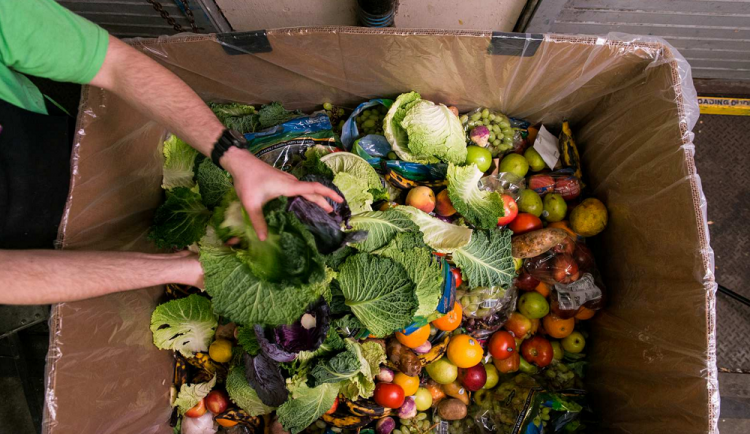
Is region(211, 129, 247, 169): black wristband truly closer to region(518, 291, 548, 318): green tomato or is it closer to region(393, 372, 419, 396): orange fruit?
region(393, 372, 419, 396): orange fruit

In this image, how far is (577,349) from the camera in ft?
7.61

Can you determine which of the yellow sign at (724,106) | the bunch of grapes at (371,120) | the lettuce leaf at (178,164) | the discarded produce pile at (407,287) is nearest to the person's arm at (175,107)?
the discarded produce pile at (407,287)

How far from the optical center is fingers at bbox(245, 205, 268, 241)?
1393 mm

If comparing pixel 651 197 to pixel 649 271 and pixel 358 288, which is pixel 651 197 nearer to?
pixel 649 271

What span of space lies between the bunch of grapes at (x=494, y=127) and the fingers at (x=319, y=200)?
3.91 feet

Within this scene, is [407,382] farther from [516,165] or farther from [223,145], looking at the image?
[223,145]

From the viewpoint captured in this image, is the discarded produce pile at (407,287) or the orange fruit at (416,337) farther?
the orange fruit at (416,337)

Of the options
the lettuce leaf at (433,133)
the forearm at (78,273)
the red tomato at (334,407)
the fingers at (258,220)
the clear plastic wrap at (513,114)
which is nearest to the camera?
the forearm at (78,273)

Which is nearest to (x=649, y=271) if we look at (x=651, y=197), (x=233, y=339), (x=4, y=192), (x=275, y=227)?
(x=651, y=197)

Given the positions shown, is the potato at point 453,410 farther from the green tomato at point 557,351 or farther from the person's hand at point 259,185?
the person's hand at point 259,185

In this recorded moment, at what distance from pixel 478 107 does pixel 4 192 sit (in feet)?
7.75

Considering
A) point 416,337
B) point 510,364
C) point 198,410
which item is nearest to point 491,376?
point 510,364

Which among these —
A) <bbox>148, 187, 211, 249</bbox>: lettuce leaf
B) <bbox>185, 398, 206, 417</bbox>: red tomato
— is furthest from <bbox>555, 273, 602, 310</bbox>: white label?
<bbox>185, 398, 206, 417</bbox>: red tomato

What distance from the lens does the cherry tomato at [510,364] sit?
225cm
